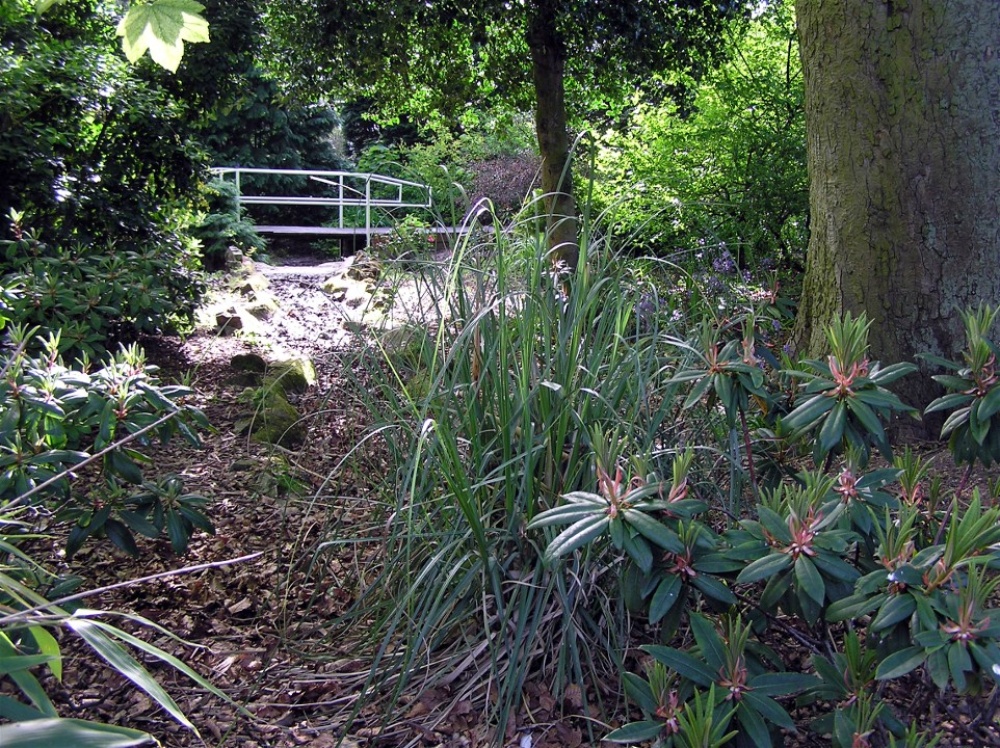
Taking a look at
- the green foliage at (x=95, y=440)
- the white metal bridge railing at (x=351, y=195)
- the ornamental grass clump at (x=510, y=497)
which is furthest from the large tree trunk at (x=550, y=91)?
the green foliage at (x=95, y=440)

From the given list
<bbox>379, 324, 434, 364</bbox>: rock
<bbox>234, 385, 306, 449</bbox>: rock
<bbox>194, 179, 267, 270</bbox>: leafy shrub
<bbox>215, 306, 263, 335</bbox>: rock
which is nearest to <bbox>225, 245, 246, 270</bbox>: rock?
<bbox>194, 179, 267, 270</bbox>: leafy shrub

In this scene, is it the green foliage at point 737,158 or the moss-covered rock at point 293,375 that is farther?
the green foliage at point 737,158

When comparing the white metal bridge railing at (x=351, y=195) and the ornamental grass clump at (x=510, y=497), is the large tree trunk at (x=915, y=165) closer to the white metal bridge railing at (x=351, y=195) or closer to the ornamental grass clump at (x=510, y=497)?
the ornamental grass clump at (x=510, y=497)

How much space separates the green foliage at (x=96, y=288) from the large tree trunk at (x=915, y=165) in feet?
10.8

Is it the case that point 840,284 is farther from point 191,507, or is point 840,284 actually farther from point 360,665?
point 191,507

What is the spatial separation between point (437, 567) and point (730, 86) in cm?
491

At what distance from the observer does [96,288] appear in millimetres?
4297

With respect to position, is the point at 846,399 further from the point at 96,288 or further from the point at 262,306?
the point at 262,306

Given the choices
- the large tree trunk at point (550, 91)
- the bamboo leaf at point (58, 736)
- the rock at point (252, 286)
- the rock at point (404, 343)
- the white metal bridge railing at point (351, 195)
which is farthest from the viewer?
the rock at point (252, 286)

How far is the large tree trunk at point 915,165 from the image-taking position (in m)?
3.06

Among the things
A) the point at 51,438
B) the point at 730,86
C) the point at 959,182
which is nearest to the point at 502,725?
the point at 51,438

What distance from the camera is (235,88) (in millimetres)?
6316

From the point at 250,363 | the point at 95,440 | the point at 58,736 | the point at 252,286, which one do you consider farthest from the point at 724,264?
the point at 252,286

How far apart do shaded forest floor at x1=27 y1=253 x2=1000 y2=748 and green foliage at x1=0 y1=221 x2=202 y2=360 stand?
867mm
